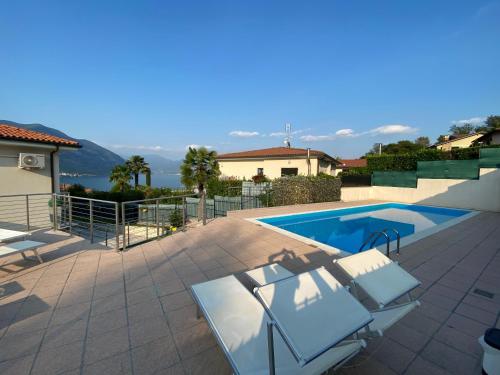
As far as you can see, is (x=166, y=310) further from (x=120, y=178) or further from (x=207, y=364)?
(x=120, y=178)

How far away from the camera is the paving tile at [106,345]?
2.20 m

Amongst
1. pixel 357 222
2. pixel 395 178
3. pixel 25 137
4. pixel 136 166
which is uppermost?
pixel 136 166

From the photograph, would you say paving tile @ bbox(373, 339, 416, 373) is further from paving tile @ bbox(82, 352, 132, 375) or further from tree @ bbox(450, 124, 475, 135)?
tree @ bbox(450, 124, 475, 135)

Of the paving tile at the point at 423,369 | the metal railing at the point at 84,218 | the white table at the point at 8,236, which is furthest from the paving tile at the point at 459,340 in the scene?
the white table at the point at 8,236

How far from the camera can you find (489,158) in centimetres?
1153

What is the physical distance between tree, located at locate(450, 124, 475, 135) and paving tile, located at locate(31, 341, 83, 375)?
218 ft

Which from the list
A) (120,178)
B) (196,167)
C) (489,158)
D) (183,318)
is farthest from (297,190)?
(120,178)

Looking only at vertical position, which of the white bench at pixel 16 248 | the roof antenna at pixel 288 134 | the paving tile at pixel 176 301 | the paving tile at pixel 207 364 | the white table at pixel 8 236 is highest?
the roof antenna at pixel 288 134

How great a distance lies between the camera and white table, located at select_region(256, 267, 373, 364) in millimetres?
1511

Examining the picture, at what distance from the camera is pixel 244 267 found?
4.32 metres

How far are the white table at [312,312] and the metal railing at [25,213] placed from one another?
8794 millimetres

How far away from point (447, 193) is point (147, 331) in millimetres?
15930

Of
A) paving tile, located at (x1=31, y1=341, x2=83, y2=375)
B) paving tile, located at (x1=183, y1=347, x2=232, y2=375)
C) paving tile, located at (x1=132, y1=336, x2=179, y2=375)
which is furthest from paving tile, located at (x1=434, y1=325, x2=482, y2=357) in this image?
paving tile, located at (x1=31, y1=341, x2=83, y2=375)

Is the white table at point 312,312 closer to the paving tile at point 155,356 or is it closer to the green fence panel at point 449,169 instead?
the paving tile at point 155,356
